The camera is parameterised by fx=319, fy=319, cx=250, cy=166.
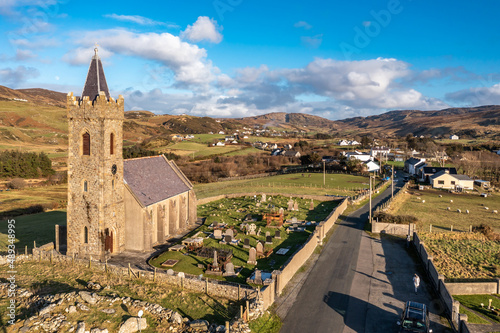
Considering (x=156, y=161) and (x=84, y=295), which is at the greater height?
(x=156, y=161)

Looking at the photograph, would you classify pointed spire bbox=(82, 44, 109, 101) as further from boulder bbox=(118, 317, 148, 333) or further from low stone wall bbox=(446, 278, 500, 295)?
low stone wall bbox=(446, 278, 500, 295)

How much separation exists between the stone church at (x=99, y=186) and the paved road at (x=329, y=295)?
1537 cm

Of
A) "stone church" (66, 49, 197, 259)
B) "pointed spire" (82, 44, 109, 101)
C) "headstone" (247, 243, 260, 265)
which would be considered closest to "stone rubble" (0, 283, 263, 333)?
"headstone" (247, 243, 260, 265)

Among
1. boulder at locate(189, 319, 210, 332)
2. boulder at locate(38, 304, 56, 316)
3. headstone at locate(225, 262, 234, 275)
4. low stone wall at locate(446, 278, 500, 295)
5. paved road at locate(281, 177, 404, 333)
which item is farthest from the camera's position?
headstone at locate(225, 262, 234, 275)

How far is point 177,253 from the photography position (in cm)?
2853

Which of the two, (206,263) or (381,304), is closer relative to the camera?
(381,304)

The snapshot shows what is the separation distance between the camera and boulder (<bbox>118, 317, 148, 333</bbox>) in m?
15.8

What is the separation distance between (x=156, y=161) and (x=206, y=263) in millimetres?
16313

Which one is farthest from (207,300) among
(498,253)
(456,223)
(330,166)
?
(330,166)

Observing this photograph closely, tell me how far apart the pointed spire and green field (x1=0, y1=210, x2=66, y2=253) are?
1696cm

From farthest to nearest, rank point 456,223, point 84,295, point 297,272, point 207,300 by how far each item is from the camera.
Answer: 1. point 456,223
2. point 297,272
3. point 207,300
4. point 84,295

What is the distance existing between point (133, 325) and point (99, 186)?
563 inches

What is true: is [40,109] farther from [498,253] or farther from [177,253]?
[498,253]

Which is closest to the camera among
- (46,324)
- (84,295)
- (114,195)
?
(46,324)
